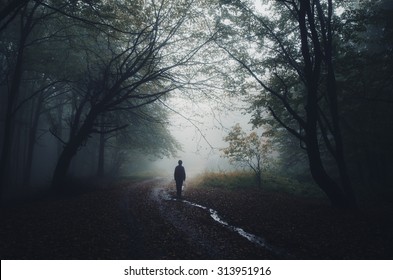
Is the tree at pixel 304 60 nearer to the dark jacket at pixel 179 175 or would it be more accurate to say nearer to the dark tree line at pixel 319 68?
the dark tree line at pixel 319 68

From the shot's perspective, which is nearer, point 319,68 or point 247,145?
point 319,68

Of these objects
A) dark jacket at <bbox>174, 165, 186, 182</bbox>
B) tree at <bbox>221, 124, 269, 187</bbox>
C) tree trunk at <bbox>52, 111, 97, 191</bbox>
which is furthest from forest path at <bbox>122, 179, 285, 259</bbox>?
tree at <bbox>221, 124, 269, 187</bbox>

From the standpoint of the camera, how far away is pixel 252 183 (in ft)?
72.7

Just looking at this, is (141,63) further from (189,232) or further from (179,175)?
(189,232)

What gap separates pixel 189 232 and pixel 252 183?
14094 mm

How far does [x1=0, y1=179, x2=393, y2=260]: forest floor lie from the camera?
275 inches

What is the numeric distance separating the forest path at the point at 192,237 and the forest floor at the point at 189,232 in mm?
23

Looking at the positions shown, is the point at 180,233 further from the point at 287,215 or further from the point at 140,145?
the point at 140,145

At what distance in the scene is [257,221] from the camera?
1016 cm

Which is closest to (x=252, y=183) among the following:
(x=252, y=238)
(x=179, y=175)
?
(x=179, y=175)

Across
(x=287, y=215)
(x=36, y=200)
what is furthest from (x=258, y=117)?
(x=36, y=200)

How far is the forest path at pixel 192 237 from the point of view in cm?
698

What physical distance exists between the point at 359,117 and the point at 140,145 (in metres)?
17.9

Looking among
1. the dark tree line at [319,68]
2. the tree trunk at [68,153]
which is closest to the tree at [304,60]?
the dark tree line at [319,68]
